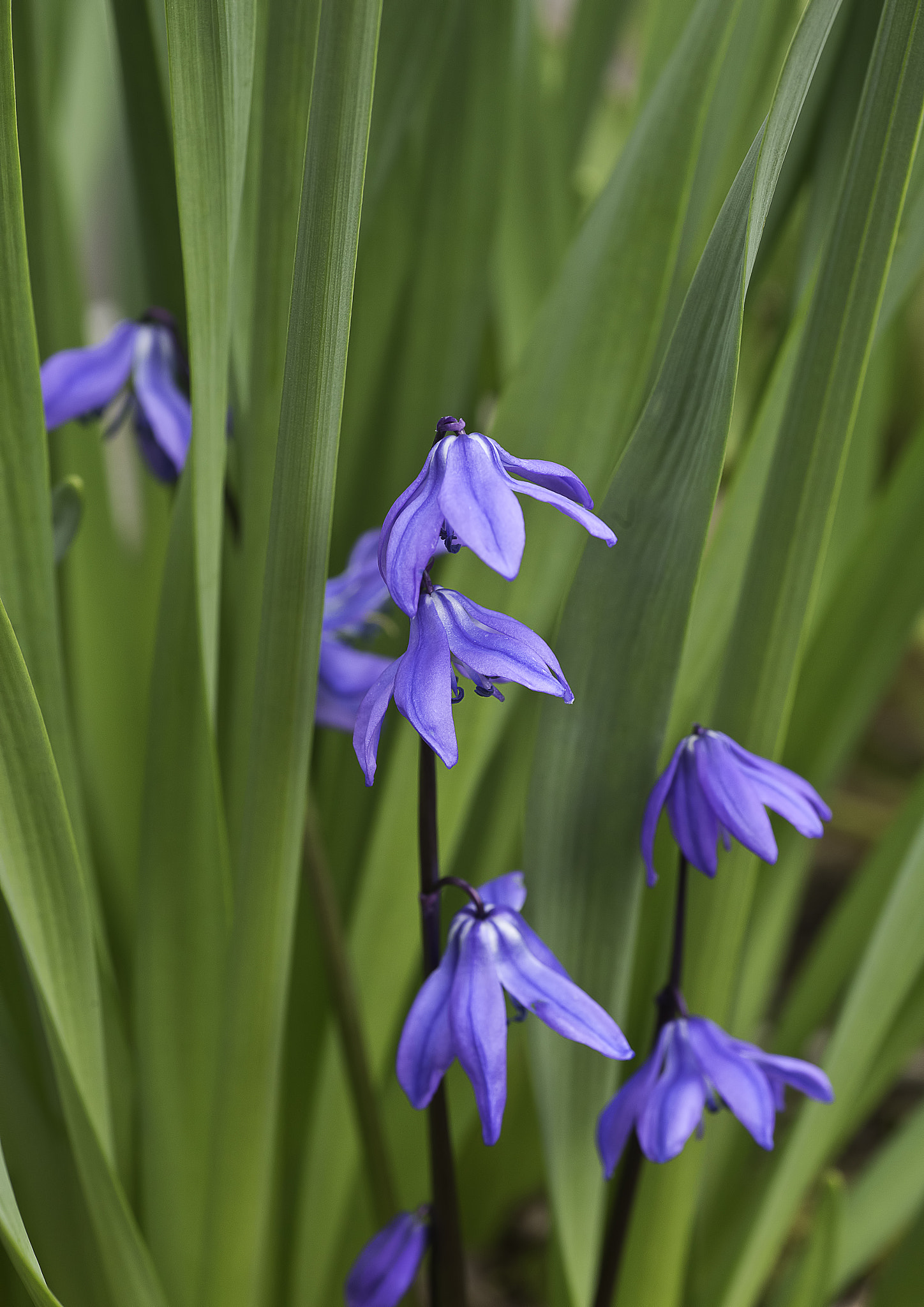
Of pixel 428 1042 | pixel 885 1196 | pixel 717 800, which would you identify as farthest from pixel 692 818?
pixel 885 1196

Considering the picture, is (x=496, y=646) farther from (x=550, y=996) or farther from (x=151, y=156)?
(x=151, y=156)

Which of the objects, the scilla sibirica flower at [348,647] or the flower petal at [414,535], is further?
the scilla sibirica flower at [348,647]

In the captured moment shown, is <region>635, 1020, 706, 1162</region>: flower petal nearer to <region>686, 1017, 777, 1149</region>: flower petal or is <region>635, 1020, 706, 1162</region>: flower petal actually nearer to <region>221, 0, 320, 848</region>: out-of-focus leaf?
<region>686, 1017, 777, 1149</region>: flower petal

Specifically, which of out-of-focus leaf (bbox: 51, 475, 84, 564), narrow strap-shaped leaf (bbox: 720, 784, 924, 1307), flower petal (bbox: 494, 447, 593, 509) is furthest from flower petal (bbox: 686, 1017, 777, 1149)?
out-of-focus leaf (bbox: 51, 475, 84, 564)

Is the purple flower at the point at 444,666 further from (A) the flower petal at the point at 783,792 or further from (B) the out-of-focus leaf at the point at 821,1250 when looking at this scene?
(B) the out-of-focus leaf at the point at 821,1250

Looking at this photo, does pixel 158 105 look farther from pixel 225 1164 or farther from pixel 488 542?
pixel 225 1164

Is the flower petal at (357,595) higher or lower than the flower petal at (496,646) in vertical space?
lower

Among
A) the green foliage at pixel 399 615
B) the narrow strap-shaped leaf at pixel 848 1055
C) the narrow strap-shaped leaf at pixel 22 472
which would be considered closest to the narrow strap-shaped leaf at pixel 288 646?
the green foliage at pixel 399 615
